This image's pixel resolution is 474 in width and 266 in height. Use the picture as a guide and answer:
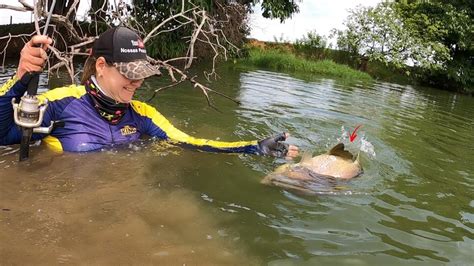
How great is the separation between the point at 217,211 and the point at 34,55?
1.45 meters

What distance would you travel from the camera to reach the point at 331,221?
304 cm

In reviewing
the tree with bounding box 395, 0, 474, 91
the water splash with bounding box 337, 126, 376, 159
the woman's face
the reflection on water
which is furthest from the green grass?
the woman's face

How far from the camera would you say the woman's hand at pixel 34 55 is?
2561mm

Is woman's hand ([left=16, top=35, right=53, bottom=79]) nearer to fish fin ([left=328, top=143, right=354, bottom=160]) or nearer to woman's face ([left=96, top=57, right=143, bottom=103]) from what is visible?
woman's face ([left=96, top=57, right=143, bottom=103])

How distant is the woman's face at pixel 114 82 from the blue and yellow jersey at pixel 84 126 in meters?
0.18

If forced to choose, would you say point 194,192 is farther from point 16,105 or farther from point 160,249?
point 16,105

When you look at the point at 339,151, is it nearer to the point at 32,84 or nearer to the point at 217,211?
the point at 217,211

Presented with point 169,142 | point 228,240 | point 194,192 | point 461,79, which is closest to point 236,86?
point 169,142

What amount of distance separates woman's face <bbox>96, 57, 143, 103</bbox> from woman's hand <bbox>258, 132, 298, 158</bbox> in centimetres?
106

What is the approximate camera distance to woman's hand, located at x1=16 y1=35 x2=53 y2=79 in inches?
101

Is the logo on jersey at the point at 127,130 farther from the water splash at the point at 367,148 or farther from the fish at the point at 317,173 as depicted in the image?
the water splash at the point at 367,148

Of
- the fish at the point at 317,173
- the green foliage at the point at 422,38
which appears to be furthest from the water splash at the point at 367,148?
the green foliage at the point at 422,38

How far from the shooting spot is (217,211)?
117 inches

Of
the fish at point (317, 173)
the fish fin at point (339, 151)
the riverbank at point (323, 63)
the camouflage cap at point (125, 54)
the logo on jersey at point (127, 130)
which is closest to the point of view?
the camouflage cap at point (125, 54)
